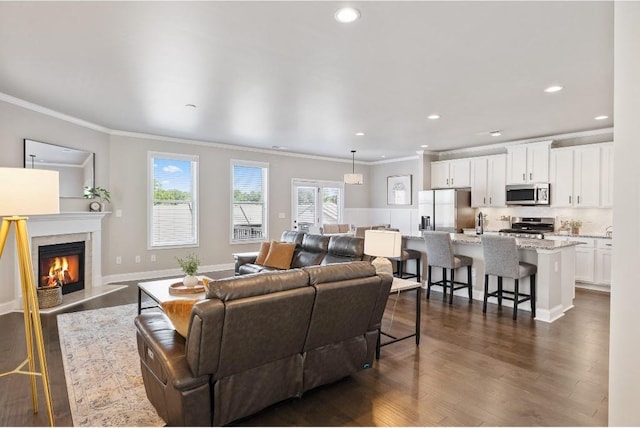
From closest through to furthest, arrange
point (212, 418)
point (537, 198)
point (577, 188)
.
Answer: point (212, 418) < point (577, 188) < point (537, 198)

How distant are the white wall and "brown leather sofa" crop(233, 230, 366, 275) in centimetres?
318

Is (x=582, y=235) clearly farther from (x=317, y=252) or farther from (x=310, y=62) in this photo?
(x=310, y=62)

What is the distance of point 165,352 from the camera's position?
2.04 m

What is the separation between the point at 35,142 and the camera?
4734mm

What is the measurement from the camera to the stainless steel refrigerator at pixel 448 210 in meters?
7.54

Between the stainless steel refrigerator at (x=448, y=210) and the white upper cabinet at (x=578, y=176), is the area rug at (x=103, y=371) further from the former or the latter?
the white upper cabinet at (x=578, y=176)

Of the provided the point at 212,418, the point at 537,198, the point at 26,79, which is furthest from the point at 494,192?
the point at 26,79

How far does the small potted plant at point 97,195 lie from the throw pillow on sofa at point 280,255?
290cm

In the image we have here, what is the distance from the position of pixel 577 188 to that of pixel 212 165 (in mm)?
6701

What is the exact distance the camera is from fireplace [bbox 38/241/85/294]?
16.4 ft

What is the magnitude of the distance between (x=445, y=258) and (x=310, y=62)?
321cm

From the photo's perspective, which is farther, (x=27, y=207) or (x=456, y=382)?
(x=456, y=382)

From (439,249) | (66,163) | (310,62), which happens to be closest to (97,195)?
(66,163)

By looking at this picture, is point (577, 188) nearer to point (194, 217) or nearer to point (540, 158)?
point (540, 158)
